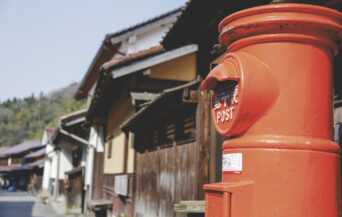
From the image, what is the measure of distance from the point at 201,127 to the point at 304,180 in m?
3.79

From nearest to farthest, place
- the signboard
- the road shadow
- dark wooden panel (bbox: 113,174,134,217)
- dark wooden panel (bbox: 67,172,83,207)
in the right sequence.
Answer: dark wooden panel (bbox: 113,174,134,217) < the signboard < dark wooden panel (bbox: 67,172,83,207) < the road shadow

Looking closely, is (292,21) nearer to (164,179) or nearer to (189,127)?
(189,127)

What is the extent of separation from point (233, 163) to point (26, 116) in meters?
121

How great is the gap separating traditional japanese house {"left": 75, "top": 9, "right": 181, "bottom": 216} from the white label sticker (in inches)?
269

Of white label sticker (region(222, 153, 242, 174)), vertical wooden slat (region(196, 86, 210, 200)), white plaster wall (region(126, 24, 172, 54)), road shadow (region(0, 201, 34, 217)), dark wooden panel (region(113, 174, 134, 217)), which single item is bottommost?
road shadow (region(0, 201, 34, 217))

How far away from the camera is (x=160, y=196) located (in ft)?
24.6

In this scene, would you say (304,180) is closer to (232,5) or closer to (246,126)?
(246,126)

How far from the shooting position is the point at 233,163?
246 cm

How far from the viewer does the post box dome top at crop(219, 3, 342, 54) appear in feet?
7.81

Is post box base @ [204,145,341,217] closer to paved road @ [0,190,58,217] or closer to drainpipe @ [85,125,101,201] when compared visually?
drainpipe @ [85,125,101,201]

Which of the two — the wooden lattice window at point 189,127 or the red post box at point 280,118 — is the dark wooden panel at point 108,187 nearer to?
the wooden lattice window at point 189,127

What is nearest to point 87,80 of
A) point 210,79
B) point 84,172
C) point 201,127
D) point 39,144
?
point 84,172

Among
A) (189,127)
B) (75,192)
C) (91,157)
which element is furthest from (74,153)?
(189,127)

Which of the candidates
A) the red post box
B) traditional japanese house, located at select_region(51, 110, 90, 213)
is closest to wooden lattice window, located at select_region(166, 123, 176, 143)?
the red post box
